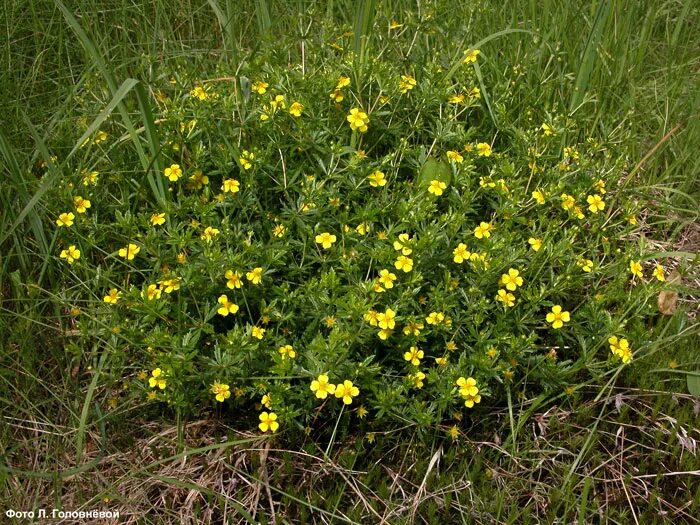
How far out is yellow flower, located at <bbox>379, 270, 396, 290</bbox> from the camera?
2.53 meters

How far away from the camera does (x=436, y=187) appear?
9.15 feet

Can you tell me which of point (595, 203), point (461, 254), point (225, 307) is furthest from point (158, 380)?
point (595, 203)

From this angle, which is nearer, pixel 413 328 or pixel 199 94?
pixel 413 328

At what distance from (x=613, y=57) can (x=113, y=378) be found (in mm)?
2682

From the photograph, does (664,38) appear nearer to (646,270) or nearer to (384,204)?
(646,270)

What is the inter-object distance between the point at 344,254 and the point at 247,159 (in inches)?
20.0

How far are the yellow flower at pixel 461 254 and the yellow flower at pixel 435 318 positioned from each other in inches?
7.7

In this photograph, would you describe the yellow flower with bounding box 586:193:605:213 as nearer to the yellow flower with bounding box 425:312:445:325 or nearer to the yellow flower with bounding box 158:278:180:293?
the yellow flower with bounding box 425:312:445:325

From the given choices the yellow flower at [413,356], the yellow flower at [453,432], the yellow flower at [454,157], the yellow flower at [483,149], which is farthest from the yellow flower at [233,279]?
the yellow flower at [483,149]

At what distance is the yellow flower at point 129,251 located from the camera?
2630 millimetres

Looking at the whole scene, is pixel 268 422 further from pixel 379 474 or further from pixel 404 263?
pixel 404 263

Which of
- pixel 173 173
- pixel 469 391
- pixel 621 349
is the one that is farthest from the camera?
pixel 173 173

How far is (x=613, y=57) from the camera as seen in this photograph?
12.5 ft

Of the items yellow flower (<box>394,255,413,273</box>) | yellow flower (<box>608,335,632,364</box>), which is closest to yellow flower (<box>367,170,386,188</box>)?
yellow flower (<box>394,255,413,273</box>)
